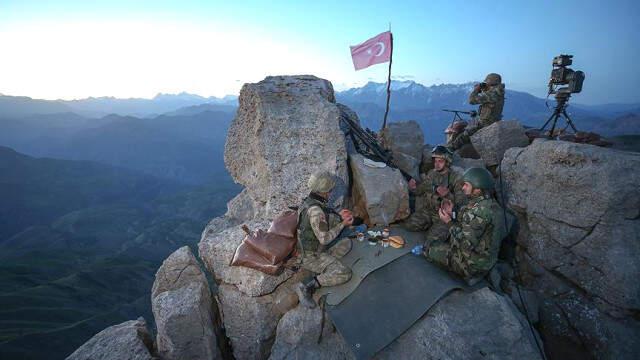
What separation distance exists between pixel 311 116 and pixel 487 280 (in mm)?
6659

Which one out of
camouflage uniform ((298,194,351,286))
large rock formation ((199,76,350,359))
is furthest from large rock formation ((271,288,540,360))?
large rock formation ((199,76,350,359))

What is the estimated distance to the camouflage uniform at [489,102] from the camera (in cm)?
1195

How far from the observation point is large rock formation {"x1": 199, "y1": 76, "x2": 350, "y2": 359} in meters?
7.23

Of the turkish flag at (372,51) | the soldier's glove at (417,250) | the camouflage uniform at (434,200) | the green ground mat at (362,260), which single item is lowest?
the green ground mat at (362,260)

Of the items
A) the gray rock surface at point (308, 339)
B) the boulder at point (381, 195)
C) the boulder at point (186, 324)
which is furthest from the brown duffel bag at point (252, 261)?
the boulder at point (381, 195)

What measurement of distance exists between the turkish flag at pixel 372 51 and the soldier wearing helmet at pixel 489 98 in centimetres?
376

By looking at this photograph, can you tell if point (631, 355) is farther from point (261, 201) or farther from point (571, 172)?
point (261, 201)

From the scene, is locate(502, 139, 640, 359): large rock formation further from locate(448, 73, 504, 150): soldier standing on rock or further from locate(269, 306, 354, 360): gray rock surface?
locate(269, 306, 354, 360): gray rock surface

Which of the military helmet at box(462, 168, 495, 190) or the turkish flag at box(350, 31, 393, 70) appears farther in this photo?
the turkish flag at box(350, 31, 393, 70)

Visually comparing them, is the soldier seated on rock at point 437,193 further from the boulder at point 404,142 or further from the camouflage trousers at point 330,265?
the camouflage trousers at point 330,265

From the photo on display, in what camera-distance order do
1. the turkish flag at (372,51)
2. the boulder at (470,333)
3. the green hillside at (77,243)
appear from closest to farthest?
the boulder at (470,333)
the turkish flag at (372,51)
the green hillside at (77,243)

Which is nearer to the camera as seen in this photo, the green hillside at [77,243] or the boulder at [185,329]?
the boulder at [185,329]

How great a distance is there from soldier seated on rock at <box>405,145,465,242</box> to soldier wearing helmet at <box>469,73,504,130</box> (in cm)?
452

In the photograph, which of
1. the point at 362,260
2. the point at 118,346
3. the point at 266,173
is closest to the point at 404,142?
the point at 266,173
